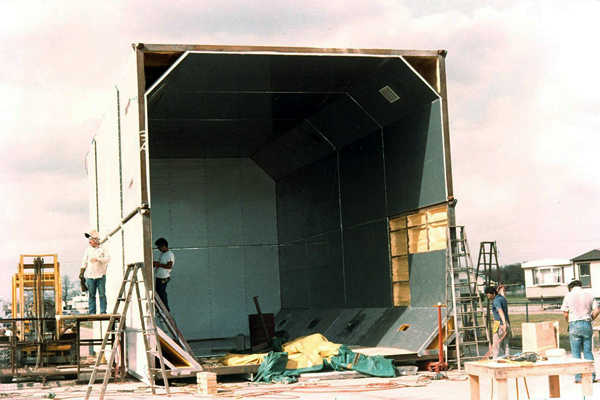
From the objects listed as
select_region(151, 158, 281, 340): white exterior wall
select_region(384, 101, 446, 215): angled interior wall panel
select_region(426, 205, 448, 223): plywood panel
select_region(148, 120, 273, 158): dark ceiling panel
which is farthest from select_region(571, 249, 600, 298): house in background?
select_region(426, 205, 448, 223): plywood panel

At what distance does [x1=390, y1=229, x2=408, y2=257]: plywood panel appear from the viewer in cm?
1584

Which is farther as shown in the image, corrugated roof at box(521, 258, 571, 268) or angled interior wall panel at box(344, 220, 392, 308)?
corrugated roof at box(521, 258, 571, 268)

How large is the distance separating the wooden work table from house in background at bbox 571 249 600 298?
32.4m

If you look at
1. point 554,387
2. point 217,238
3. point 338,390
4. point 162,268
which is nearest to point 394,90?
point 162,268

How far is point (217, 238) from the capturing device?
23.7m

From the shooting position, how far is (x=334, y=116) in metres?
17.9

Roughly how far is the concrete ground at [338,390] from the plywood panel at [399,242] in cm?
300

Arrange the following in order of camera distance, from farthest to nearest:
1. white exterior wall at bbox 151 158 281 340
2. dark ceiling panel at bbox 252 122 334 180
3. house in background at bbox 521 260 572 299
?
house in background at bbox 521 260 572 299, white exterior wall at bbox 151 158 281 340, dark ceiling panel at bbox 252 122 334 180

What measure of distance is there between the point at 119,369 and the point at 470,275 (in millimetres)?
6519

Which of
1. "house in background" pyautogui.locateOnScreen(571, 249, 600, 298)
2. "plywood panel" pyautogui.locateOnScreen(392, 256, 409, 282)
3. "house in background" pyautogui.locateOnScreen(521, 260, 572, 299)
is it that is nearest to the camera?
"plywood panel" pyautogui.locateOnScreen(392, 256, 409, 282)

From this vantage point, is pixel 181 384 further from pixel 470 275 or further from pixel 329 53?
pixel 329 53

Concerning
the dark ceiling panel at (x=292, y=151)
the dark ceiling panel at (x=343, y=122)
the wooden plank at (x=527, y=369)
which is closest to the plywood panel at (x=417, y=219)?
the dark ceiling panel at (x=343, y=122)

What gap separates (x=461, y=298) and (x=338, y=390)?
9.68ft

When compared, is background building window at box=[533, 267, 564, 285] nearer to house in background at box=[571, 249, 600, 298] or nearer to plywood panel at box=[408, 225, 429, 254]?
house in background at box=[571, 249, 600, 298]
